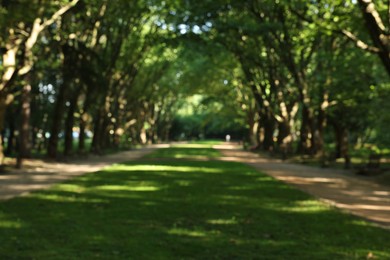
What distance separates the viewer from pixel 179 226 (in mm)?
8852

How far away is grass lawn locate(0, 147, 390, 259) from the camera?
22.8ft

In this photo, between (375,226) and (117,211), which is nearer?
(375,226)

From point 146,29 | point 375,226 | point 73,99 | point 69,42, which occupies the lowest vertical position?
point 375,226

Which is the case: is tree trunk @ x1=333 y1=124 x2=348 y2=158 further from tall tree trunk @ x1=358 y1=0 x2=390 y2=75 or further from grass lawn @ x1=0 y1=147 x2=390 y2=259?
tall tree trunk @ x1=358 y1=0 x2=390 y2=75

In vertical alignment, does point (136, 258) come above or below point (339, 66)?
below

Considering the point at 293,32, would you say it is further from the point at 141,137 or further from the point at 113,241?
the point at 141,137

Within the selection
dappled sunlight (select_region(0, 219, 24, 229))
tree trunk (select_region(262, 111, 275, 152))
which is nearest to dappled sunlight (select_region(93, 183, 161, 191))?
dappled sunlight (select_region(0, 219, 24, 229))

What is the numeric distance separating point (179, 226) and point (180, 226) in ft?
0.06

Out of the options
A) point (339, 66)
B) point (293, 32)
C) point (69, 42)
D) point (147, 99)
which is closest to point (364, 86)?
point (339, 66)

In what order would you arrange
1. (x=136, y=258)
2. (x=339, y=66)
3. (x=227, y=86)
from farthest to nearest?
1. (x=227, y=86)
2. (x=339, y=66)
3. (x=136, y=258)

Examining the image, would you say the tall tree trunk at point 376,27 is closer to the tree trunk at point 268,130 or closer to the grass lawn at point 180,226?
the grass lawn at point 180,226

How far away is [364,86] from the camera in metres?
27.1

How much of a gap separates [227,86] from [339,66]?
24.9 meters

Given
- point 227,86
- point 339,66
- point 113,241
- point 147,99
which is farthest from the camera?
point 147,99
